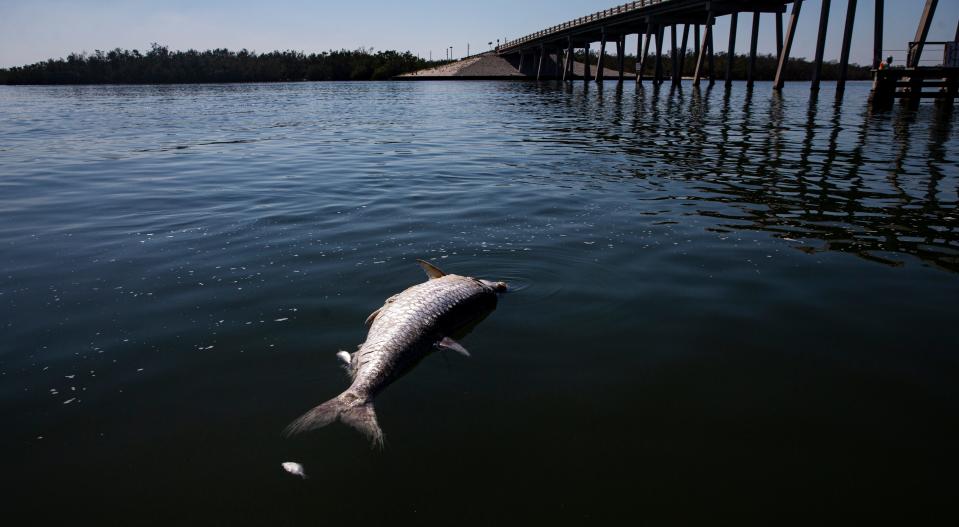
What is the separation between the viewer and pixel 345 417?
3.64 metres

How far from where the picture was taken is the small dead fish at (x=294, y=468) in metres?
3.26

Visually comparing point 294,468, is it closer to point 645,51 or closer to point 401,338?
point 401,338

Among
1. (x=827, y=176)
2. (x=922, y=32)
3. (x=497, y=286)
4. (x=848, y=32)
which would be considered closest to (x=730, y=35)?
(x=848, y=32)

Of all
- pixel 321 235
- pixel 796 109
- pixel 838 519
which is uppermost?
pixel 796 109

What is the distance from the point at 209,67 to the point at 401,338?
131340 millimetres

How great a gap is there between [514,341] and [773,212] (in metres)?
6.15

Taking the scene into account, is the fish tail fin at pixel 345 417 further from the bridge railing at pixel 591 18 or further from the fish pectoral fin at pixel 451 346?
the bridge railing at pixel 591 18

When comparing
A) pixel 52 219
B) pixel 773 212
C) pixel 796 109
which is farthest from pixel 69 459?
pixel 796 109

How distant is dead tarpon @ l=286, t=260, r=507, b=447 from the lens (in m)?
3.64

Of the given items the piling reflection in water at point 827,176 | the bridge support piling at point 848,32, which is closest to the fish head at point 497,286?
the piling reflection in water at point 827,176

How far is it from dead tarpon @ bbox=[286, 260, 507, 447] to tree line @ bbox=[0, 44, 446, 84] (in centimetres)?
12381

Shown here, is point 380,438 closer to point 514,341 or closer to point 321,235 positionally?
point 514,341

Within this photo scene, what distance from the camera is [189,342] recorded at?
4820 millimetres

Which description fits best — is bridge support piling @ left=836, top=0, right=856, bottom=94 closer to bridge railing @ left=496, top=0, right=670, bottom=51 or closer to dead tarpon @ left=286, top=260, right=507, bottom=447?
bridge railing @ left=496, top=0, right=670, bottom=51
